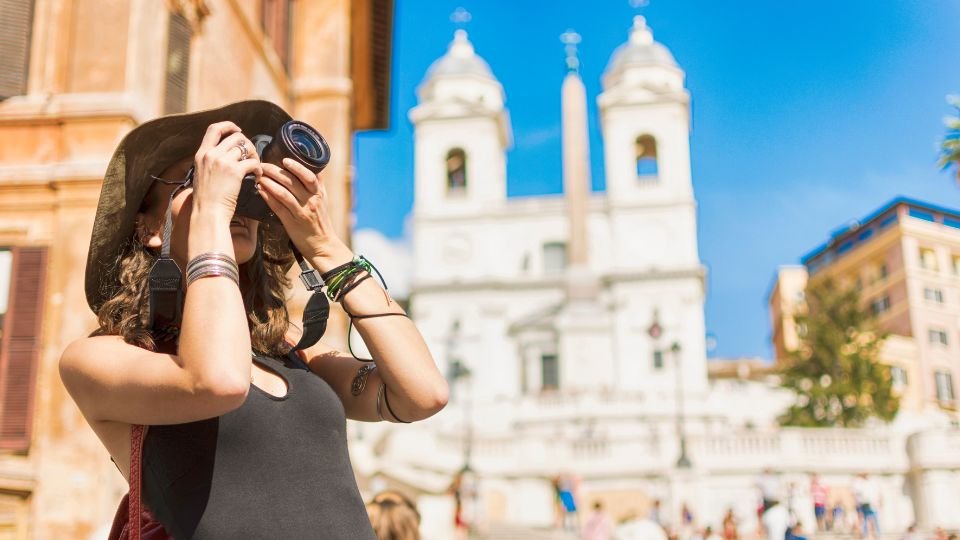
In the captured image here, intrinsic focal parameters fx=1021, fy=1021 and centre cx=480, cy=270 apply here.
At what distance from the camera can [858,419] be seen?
40906 mm

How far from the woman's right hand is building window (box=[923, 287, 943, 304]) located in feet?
169

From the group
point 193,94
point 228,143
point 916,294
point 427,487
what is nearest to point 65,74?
point 193,94

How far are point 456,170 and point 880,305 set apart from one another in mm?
28737

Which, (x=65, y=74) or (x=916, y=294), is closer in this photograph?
(x=65, y=74)

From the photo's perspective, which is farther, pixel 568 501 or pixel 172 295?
pixel 568 501

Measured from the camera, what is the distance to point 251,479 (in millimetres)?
1941

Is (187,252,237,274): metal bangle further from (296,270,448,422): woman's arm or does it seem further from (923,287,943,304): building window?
(923,287,943,304): building window

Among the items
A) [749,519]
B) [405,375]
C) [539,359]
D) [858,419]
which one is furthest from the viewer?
[539,359]

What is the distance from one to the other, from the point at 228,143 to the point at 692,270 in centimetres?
6060

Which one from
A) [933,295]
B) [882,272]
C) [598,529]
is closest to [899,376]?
[882,272]

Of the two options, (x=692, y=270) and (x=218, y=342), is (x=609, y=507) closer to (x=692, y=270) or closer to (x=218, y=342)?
(x=218, y=342)

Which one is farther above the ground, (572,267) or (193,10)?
(572,267)

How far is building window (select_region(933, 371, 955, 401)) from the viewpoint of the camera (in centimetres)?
5353

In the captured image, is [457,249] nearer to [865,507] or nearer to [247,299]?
[865,507]
